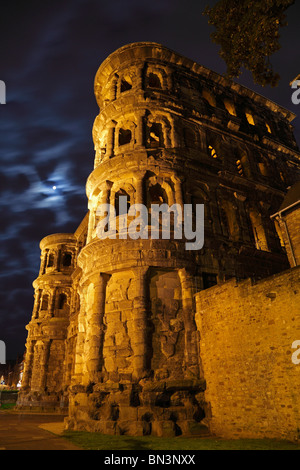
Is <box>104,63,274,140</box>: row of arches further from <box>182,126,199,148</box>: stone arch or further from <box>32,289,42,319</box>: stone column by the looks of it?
<box>32,289,42,319</box>: stone column

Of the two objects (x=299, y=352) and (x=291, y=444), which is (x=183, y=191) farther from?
(x=291, y=444)

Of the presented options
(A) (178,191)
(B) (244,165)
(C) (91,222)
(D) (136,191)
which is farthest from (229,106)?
(C) (91,222)

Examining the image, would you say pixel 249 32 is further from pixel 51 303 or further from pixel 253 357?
pixel 51 303

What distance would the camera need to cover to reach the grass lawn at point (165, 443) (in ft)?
25.2

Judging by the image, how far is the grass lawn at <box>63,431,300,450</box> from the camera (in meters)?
7.68

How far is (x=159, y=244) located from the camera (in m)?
12.9

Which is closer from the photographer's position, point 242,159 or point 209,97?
point 242,159

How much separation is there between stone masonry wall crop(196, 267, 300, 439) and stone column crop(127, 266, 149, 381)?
2.31 metres

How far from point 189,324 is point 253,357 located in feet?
9.70

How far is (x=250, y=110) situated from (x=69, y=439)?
83.7ft

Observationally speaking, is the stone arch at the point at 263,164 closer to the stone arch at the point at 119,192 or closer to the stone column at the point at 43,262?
the stone arch at the point at 119,192

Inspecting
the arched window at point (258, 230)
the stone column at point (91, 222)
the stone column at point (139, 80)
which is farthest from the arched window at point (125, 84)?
the arched window at point (258, 230)

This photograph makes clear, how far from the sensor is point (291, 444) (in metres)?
7.69
